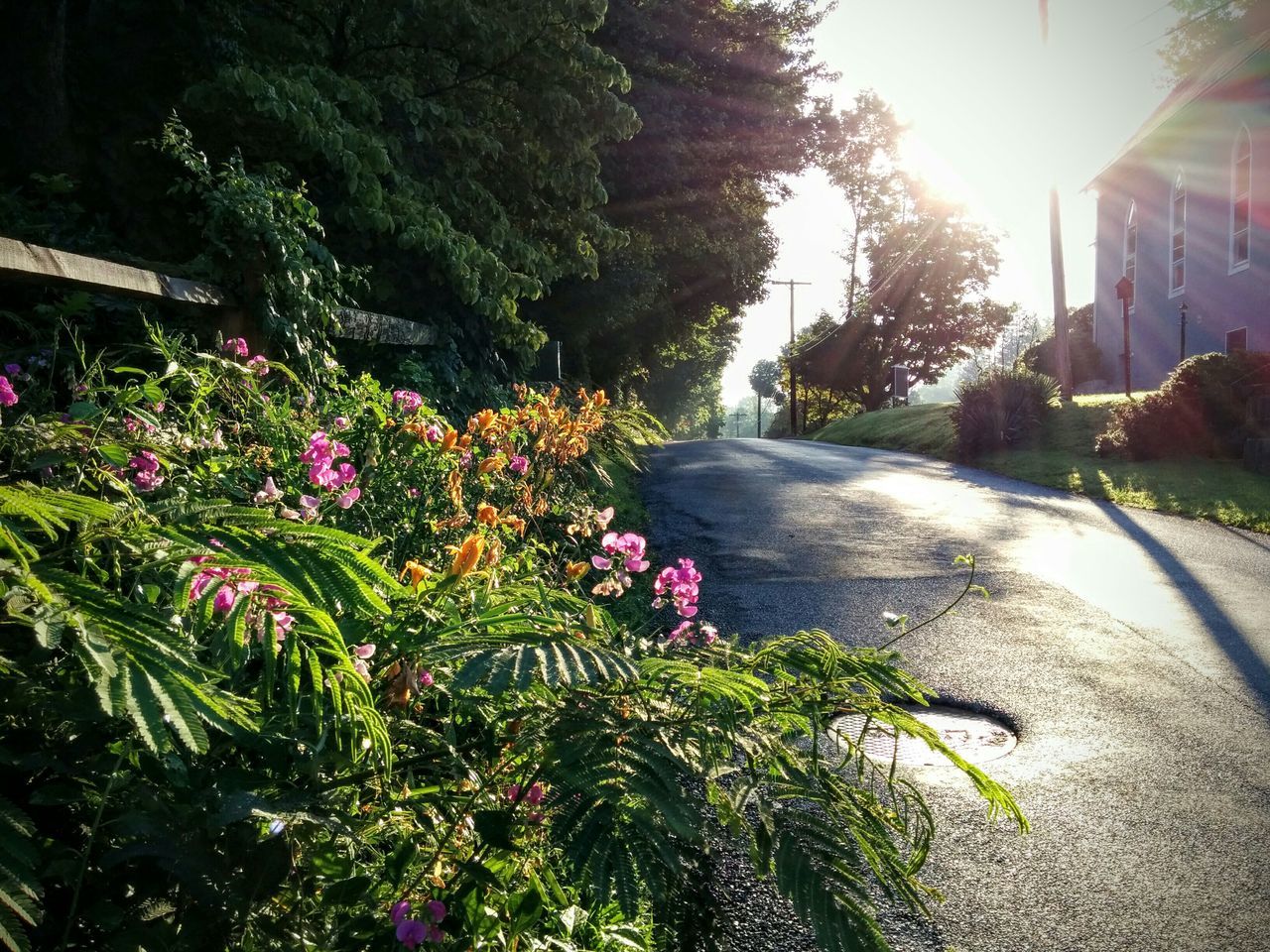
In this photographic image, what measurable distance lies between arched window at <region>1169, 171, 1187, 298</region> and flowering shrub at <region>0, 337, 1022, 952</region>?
32.0 meters

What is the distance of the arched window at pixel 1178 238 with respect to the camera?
2850 cm

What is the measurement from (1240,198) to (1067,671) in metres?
25.9

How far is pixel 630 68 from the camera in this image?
71.2 feet

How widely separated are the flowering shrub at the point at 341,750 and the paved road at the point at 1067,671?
1302 millimetres

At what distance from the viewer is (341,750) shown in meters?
1.49

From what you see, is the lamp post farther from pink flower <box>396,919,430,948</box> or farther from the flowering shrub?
pink flower <box>396,919,430,948</box>

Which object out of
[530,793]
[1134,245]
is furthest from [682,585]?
[1134,245]

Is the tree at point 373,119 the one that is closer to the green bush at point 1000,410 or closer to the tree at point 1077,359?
the green bush at point 1000,410

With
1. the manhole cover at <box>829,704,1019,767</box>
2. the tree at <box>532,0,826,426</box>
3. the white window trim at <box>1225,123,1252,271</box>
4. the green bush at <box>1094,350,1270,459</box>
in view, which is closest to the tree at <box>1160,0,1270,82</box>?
the white window trim at <box>1225,123,1252,271</box>

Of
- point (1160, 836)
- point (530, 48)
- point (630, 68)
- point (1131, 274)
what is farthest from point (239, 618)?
point (1131, 274)

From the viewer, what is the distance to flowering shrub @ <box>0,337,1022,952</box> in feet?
3.96

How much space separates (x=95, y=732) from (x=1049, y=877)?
2.89 meters

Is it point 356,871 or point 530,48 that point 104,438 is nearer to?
point 356,871

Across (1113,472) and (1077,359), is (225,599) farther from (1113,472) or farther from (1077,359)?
(1077,359)
